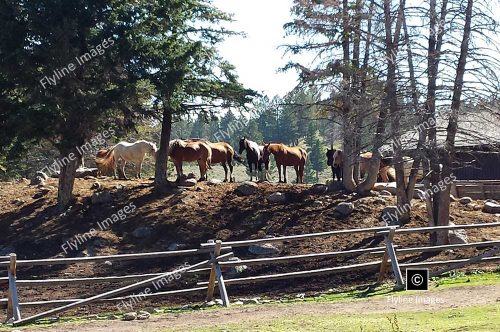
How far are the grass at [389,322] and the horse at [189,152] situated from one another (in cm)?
1489

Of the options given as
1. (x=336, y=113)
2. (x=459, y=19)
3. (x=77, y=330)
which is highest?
(x=459, y=19)

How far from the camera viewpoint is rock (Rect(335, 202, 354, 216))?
2119cm

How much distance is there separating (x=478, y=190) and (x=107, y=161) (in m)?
13.6

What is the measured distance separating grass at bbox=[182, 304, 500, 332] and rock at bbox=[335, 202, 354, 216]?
378 inches

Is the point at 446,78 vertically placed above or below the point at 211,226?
above

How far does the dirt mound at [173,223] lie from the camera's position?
1933 centimetres

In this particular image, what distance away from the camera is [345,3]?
72.6 ft

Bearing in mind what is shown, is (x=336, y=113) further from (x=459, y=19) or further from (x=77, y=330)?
(x=77, y=330)

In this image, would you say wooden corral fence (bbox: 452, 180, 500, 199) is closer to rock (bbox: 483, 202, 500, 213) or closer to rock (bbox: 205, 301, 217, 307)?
rock (bbox: 483, 202, 500, 213)

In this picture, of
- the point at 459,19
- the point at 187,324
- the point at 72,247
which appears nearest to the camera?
the point at 187,324

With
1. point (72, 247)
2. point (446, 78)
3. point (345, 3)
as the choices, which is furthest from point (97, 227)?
point (446, 78)

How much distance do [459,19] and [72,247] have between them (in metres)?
11.6

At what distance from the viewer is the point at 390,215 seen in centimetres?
2000

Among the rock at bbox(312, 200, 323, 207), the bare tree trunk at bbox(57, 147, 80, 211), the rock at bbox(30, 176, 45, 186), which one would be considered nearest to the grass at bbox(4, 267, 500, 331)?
the rock at bbox(312, 200, 323, 207)
